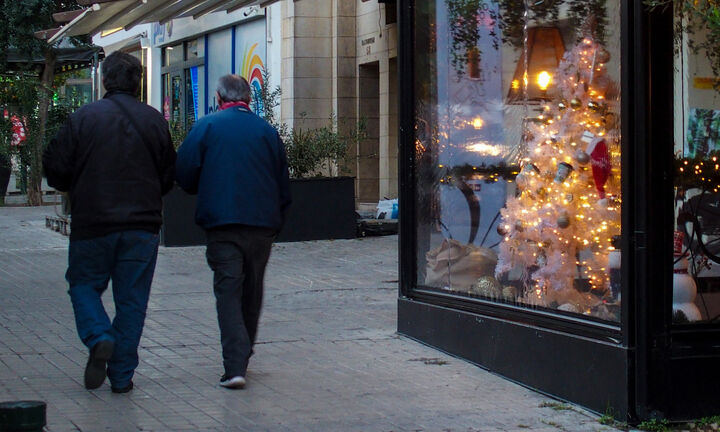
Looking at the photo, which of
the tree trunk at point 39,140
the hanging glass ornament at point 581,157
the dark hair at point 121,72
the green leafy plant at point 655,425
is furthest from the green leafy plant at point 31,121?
the green leafy plant at point 655,425

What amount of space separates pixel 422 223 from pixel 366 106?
12.9 m

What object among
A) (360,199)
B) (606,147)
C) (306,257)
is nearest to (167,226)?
(306,257)

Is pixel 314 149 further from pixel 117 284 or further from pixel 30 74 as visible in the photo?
pixel 30 74

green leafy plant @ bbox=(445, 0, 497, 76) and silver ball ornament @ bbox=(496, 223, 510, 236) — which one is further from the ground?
green leafy plant @ bbox=(445, 0, 497, 76)

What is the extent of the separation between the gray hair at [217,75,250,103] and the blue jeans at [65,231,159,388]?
0.92 metres

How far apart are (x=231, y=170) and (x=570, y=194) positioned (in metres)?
2.02

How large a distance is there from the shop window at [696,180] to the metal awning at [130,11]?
12.1 metres

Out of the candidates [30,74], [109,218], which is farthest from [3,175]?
[109,218]

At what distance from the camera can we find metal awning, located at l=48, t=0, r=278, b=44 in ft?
57.6

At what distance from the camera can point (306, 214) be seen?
1472 cm

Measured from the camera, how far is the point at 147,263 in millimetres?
6133

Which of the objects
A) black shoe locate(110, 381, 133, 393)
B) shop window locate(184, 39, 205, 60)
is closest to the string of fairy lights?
black shoe locate(110, 381, 133, 393)

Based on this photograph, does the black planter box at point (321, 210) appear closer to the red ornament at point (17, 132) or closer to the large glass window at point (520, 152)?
the large glass window at point (520, 152)

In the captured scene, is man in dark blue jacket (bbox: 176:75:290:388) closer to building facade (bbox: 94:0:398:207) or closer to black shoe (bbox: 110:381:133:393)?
black shoe (bbox: 110:381:133:393)
